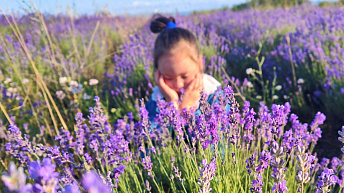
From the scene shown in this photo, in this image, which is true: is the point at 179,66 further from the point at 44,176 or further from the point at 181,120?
the point at 44,176

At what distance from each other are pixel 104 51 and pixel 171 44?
319cm

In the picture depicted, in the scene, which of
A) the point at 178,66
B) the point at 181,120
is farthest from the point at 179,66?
the point at 181,120

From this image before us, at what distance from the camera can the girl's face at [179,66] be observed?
2242 millimetres

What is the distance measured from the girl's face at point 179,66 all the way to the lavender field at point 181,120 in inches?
15.0

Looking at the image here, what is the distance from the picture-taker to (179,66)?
7.31 feet

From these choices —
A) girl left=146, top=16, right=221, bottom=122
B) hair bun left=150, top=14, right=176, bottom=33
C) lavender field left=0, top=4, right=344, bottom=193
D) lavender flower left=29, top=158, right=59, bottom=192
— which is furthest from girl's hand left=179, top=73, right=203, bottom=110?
lavender flower left=29, top=158, right=59, bottom=192

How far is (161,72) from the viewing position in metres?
2.40

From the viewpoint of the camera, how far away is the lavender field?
1273 mm

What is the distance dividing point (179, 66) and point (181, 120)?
2.61ft

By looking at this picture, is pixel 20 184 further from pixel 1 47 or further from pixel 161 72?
pixel 1 47

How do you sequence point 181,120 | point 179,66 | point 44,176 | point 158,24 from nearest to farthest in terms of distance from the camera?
point 44,176 < point 181,120 < point 179,66 < point 158,24

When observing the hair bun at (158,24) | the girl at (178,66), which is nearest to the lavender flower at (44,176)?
the girl at (178,66)

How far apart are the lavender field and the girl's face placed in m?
0.38

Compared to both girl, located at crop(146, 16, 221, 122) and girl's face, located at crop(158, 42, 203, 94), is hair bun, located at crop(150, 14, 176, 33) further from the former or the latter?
girl's face, located at crop(158, 42, 203, 94)
